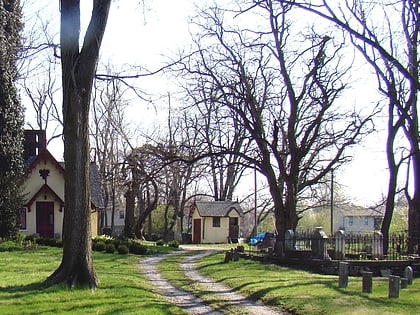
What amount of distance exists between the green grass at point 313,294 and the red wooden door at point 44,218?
70.8 feet

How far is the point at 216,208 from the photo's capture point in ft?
206

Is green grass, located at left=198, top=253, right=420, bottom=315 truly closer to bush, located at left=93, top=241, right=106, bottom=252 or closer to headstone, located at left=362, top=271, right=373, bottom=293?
headstone, located at left=362, top=271, right=373, bottom=293

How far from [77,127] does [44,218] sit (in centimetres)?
2746

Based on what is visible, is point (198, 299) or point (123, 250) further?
point (123, 250)

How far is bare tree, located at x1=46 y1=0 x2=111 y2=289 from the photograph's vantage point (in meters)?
15.4

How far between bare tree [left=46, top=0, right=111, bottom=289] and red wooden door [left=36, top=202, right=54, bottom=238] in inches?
1049

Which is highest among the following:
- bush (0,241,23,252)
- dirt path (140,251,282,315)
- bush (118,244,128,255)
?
bush (0,241,23,252)

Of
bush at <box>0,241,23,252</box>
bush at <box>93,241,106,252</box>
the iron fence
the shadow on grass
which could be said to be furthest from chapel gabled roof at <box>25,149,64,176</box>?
the shadow on grass

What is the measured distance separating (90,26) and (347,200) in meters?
63.2

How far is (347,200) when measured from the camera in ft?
247

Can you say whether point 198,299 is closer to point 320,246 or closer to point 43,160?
point 320,246

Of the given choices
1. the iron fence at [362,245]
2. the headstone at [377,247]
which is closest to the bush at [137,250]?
the iron fence at [362,245]

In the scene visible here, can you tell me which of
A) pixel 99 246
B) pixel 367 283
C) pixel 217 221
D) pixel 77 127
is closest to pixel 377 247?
pixel 367 283

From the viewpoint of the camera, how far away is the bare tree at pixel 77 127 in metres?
15.4
